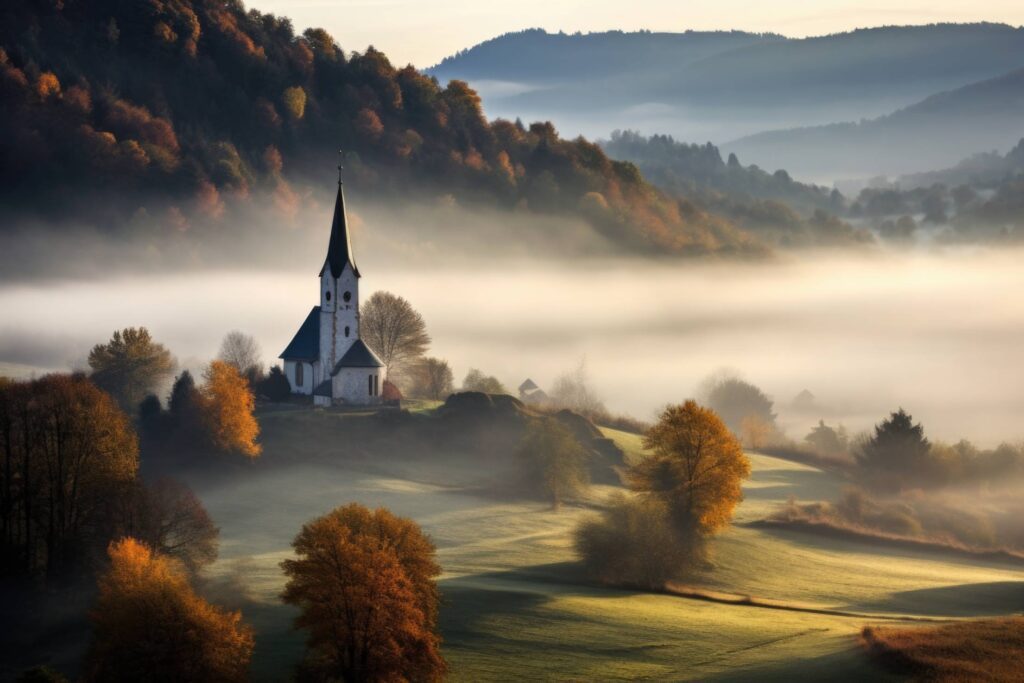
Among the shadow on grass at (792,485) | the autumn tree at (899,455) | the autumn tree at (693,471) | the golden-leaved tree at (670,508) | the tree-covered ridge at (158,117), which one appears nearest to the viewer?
the golden-leaved tree at (670,508)

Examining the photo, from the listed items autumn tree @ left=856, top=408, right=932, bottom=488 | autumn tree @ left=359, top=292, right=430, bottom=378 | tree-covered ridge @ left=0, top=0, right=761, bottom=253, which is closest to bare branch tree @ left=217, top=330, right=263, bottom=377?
autumn tree @ left=359, top=292, right=430, bottom=378

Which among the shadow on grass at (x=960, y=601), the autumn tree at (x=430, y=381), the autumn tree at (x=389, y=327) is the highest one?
the autumn tree at (x=389, y=327)

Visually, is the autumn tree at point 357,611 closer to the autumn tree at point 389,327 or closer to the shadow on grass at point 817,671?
the shadow on grass at point 817,671

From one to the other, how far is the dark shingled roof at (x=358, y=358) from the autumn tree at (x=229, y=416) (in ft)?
40.7

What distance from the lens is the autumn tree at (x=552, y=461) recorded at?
92188mm

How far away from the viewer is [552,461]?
92312 mm

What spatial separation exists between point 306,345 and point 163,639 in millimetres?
59907

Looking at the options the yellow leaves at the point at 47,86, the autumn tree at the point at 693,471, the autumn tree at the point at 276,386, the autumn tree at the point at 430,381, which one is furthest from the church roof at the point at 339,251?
the yellow leaves at the point at 47,86

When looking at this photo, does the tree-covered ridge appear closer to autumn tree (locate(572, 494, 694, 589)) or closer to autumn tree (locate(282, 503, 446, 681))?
autumn tree (locate(572, 494, 694, 589))

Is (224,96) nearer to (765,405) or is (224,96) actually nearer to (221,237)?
(221,237)

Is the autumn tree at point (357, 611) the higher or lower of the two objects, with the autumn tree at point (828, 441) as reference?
lower

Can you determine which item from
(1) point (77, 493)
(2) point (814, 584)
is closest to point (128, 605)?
(1) point (77, 493)

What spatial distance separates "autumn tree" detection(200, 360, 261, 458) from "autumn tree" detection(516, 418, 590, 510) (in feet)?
59.5

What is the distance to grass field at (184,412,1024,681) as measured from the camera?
54844 millimetres
